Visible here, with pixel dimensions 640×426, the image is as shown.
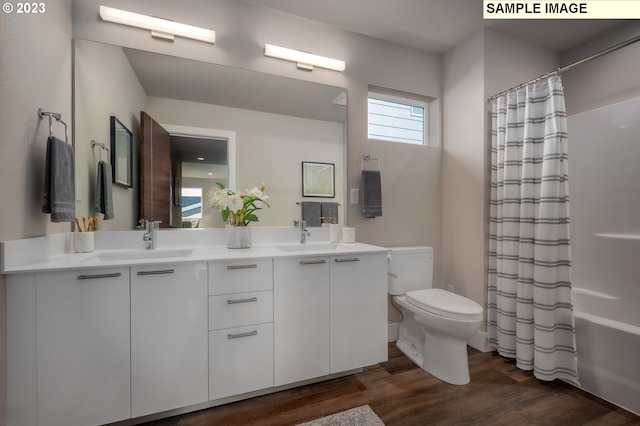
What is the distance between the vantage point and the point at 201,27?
1.79m

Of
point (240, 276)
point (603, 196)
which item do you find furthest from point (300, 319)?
point (603, 196)

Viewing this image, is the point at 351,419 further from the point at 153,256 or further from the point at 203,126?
the point at 203,126

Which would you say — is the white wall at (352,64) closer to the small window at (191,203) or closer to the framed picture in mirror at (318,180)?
the framed picture in mirror at (318,180)

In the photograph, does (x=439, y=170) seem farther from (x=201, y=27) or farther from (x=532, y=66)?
(x=201, y=27)

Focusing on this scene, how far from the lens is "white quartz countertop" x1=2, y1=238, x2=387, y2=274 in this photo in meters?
1.16

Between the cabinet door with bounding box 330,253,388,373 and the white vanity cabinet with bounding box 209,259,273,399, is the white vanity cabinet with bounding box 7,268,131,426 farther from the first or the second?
the cabinet door with bounding box 330,253,388,373

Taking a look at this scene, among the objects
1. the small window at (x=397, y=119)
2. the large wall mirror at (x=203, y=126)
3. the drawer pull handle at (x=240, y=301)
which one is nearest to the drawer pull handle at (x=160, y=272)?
the drawer pull handle at (x=240, y=301)

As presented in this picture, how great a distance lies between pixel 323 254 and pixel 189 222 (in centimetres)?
96

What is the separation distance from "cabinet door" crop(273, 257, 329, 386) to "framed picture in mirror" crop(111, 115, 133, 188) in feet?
3.68

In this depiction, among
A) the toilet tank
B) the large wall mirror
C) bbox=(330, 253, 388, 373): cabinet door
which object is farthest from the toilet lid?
the large wall mirror

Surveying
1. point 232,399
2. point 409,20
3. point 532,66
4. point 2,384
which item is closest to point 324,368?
point 232,399

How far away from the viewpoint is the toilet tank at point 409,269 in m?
2.08

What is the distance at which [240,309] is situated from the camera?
1.44 metres

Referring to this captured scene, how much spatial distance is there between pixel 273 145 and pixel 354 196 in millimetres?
776
